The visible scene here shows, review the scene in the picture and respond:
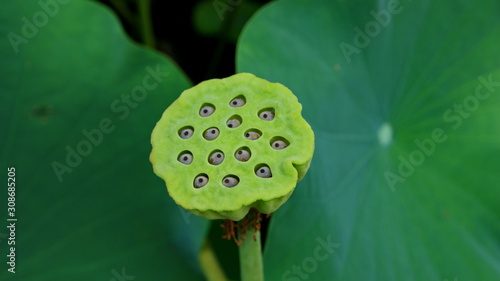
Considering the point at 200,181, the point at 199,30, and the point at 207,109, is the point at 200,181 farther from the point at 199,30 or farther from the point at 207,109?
the point at 199,30

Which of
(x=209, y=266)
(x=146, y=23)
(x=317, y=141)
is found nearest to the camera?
(x=317, y=141)

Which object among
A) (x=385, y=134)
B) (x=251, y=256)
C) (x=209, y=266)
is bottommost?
(x=209, y=266)

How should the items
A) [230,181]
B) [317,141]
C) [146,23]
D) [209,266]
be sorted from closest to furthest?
[230,181]
[317,141]
[209,266]
[146,23]

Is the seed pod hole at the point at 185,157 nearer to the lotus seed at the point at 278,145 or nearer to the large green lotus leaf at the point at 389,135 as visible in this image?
the lotus seed at the point at 278,145

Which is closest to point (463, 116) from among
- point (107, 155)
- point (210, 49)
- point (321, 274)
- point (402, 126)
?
point (402, 126)

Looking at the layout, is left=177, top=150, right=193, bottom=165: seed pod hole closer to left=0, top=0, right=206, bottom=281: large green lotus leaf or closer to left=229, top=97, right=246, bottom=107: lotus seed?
left=229, top=97, right=246, bottom=107: lotus seed

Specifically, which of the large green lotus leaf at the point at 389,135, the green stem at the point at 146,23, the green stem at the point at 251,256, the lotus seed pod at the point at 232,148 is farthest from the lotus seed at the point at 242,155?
the green stem at the point at 146,23

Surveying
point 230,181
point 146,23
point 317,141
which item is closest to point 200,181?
point 230,181
